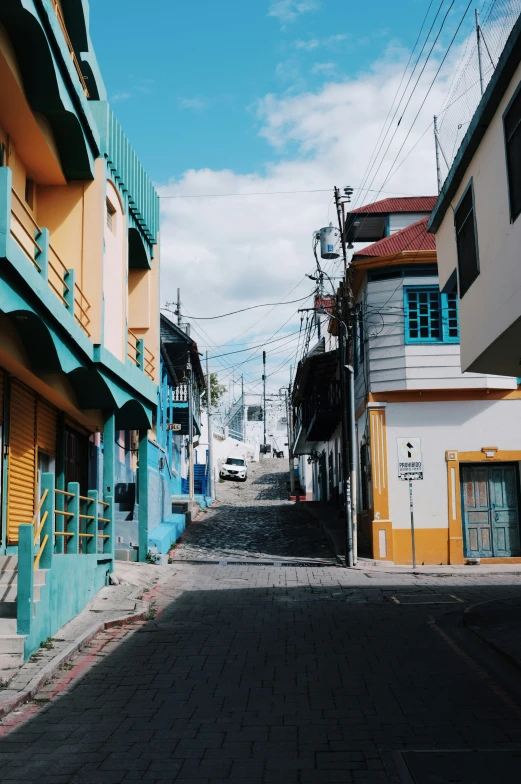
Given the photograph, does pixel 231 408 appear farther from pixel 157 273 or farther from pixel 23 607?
pixel 23 607

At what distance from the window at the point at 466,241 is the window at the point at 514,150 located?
1613 millimetres

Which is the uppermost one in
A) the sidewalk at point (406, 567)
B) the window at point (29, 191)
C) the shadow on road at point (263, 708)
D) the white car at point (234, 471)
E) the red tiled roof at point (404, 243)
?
the red tiled roof at point (404, 243)

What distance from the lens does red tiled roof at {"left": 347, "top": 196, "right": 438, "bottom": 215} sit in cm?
2529

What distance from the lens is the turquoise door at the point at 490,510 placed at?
2045 cm

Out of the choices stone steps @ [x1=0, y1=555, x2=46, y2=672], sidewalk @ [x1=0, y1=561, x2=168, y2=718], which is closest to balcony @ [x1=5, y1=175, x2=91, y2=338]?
stone steps @ [x1=0, y1=555, x2=46, y2=672]

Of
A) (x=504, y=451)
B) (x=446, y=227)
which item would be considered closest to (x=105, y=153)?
(x=446, y=227)

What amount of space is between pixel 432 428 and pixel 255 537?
7.99 metres

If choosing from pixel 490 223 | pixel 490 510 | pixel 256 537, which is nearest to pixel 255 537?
pixel 256 537

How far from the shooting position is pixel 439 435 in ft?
67.8

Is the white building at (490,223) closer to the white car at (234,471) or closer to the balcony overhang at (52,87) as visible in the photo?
the balcony overhang at (52,87)

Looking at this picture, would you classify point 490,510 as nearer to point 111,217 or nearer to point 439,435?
point 439,435

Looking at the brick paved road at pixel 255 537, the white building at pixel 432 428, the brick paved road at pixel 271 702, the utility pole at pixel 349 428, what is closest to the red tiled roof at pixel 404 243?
the white building at pixel 432 428

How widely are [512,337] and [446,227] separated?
3.47m

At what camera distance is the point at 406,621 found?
1202cm
